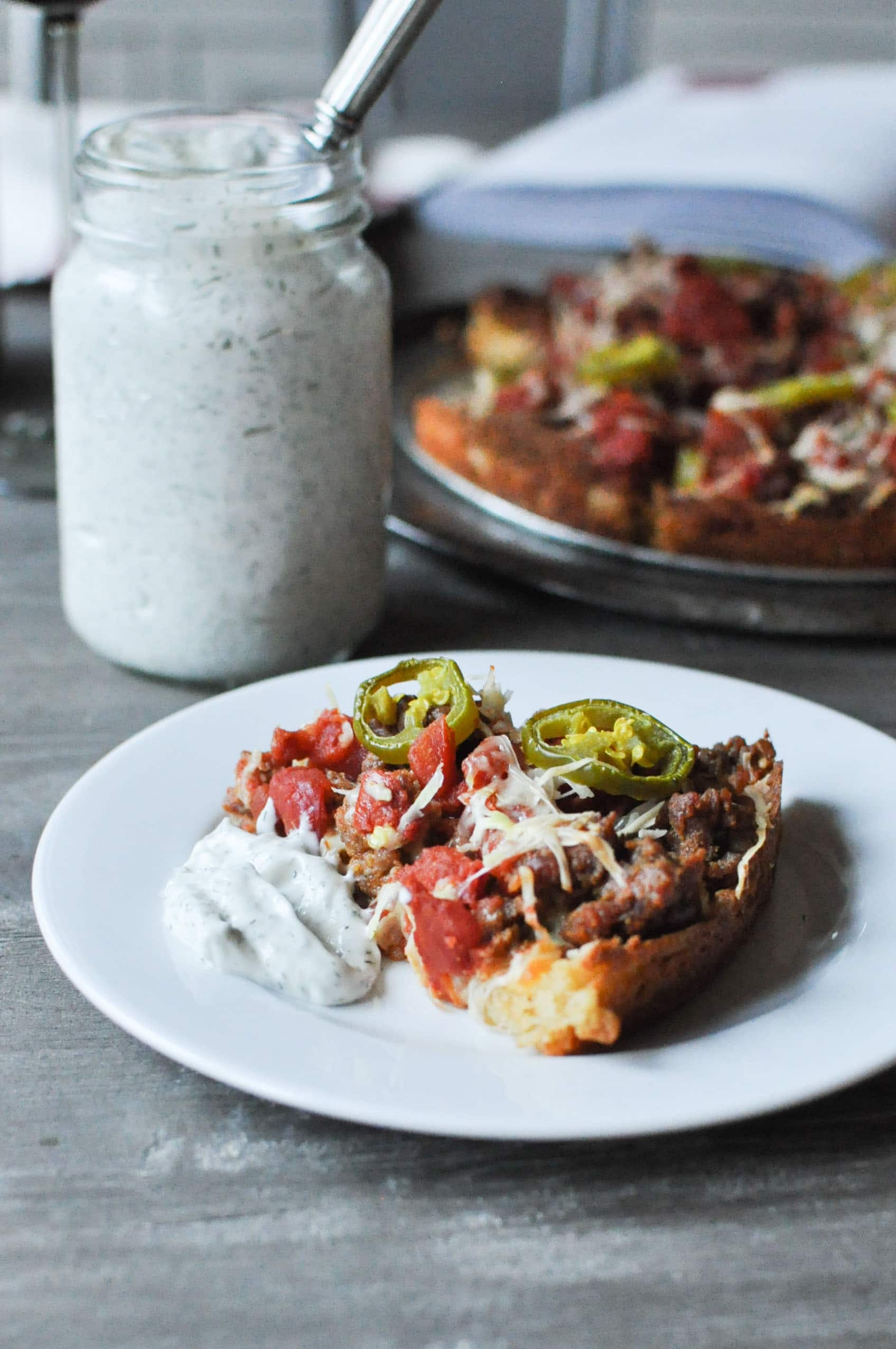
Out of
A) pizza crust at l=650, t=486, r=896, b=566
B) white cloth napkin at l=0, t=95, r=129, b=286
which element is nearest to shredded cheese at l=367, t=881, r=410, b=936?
pizza crust at l=650, t=486, r=896, b=566

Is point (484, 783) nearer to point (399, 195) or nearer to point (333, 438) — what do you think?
point (333, 438)

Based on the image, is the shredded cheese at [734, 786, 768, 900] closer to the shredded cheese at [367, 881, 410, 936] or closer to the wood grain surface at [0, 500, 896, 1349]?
the wood grain surface at [0, 500, 896, 1349]

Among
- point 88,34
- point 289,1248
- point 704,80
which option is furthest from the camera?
point 88,34

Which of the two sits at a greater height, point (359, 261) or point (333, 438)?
point (359, 261)

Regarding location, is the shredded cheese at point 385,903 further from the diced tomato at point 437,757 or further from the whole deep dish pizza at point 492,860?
the diced tomato at point 437,757

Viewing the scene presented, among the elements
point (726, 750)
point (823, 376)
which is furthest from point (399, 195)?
point (726, 750)

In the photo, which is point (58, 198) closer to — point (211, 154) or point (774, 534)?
point (211, 154)

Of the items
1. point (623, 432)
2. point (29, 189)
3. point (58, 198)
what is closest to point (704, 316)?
point (623, 432)
